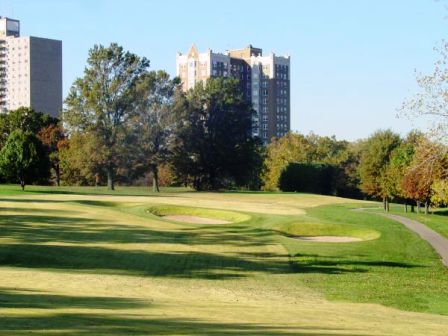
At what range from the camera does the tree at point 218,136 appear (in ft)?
304

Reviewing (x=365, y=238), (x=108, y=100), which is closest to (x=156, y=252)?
(x=365, y=238)

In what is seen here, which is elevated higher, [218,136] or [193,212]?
[218,136]

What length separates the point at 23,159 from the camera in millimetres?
67312

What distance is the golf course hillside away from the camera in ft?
44.4

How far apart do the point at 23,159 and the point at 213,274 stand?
46.2 m

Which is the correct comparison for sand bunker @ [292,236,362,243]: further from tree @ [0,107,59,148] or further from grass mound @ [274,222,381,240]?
tree @ [0,107,59,148]

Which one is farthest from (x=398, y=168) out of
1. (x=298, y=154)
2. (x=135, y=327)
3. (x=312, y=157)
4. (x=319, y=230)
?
(x=312, y=157)

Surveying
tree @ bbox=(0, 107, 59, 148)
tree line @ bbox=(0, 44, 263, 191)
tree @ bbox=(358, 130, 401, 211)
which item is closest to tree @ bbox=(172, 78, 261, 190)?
tree line @ bbox=(0, 44, 263, 191)

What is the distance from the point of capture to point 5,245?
2952 cm

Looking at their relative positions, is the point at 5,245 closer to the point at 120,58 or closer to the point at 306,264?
the point at 306,264

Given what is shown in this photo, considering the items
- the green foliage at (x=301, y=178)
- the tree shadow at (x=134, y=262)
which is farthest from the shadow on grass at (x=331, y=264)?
the green foliage at (x=301, y=178)

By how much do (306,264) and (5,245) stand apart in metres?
13.4

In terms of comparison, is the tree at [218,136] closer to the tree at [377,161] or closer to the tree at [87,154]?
the tree at [87,154]

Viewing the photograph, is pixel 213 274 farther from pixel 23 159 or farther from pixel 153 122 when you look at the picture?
pixel 153 122
